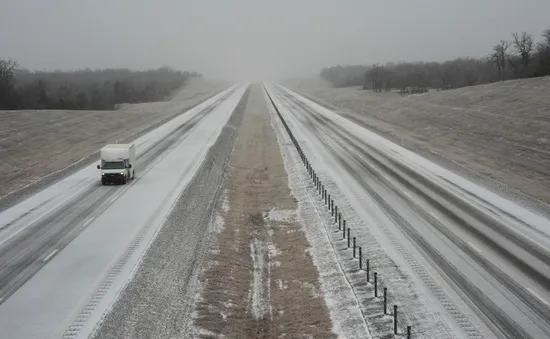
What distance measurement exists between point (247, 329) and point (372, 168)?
25310 mm

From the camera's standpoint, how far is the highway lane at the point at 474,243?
15.9 m

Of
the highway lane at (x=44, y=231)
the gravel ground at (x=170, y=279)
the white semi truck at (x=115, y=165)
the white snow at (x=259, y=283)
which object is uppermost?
the white semi truck at (x=115, y=165)

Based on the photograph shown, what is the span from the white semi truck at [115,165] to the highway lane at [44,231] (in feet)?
2.09

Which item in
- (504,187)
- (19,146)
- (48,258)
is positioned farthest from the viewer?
(19,146)

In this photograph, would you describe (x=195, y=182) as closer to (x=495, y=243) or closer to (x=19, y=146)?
(x=495, y=243)

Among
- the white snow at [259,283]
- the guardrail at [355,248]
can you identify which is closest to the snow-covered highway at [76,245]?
the white snow at [259,283]

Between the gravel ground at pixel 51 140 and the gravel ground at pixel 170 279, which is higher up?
the gravel ground at pixel 51 140

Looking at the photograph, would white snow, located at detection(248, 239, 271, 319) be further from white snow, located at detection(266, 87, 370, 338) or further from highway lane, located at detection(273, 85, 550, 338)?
highway lane, located at detection(273, 85, 550, 338)

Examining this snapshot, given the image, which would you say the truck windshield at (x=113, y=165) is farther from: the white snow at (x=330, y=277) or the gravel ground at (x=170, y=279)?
the white snow at (x=330, y=277)

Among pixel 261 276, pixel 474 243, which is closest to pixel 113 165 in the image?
pixel 261 276

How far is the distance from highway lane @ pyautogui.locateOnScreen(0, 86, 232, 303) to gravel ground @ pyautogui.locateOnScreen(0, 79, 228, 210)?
4001 millimetres

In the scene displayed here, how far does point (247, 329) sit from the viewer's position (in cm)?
1578

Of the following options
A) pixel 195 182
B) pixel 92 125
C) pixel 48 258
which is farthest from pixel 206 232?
pixel 92 125

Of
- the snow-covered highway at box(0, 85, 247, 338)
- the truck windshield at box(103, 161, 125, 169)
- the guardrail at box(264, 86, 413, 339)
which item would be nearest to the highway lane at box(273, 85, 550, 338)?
the guardrail at box(264, 86, 413, 339)
